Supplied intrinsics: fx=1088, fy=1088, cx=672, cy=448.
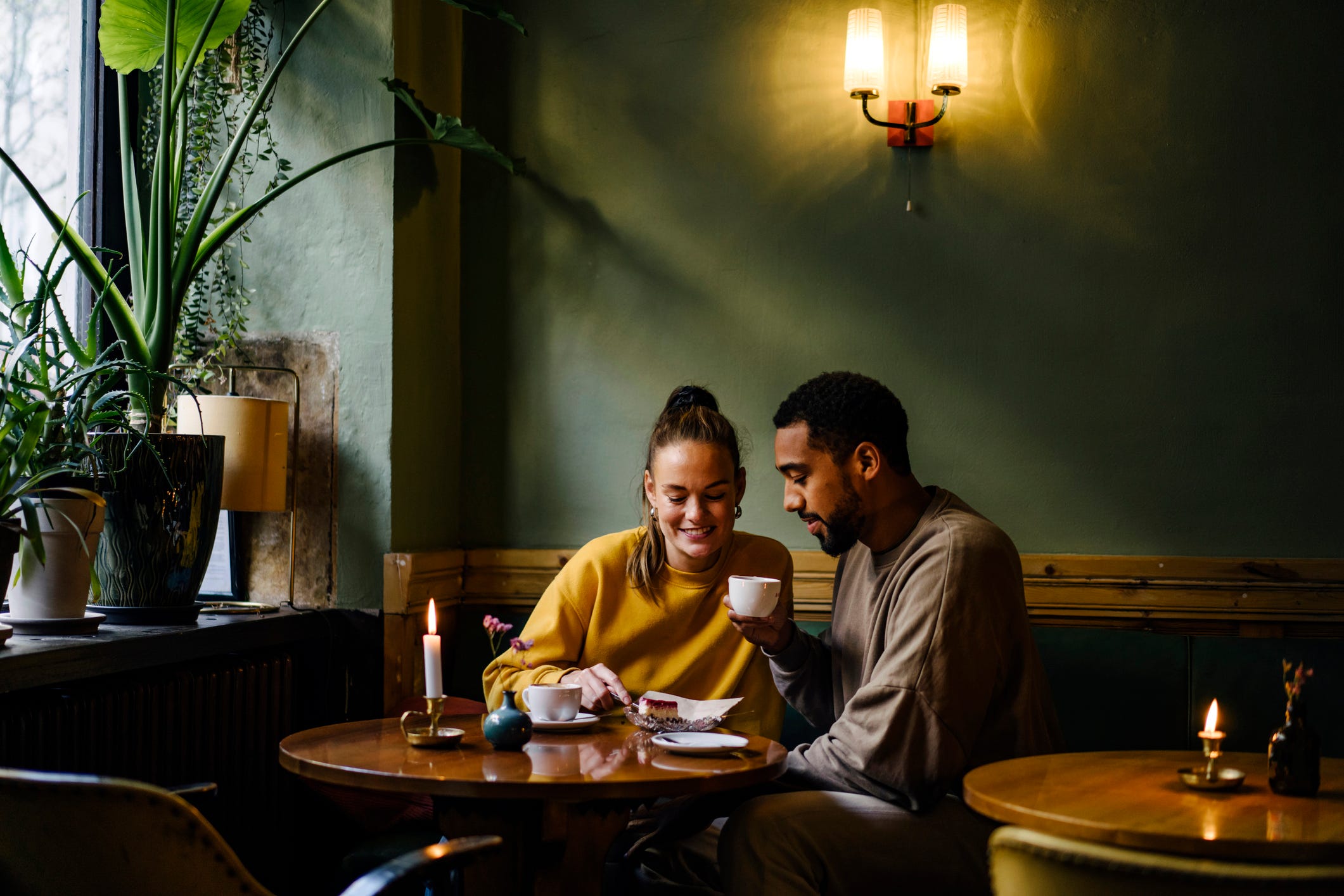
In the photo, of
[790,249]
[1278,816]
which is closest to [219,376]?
[790,249]

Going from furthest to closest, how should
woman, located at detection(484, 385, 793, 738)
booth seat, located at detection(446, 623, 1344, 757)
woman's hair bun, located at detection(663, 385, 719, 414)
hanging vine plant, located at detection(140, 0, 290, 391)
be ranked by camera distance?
hanging vine plant, located at detection(140, 0, 290, 391) < woman's hair bun, located at detection(663, 385, 719, 414) < booth seat, located at detection(446, 623, 1344, 757) < woman, located at detection(484, 385, 793, 738)

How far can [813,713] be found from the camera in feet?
7.71

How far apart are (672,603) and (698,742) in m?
0.57

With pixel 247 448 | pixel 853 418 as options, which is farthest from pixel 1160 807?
pixel 247 448

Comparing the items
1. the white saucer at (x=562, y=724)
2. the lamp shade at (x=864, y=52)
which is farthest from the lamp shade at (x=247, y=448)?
the lamp shade at (x=864, y=52)

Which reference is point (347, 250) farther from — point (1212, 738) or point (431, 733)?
point (1212, 738)

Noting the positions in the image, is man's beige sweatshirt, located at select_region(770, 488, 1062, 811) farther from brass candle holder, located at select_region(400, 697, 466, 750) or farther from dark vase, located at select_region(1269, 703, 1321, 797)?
brass candle holder, located at select_region(400, 697, 466, 750)

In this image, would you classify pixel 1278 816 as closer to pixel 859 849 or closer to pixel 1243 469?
pixel 859 849

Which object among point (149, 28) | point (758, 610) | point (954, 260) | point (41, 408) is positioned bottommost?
point (758, 610)

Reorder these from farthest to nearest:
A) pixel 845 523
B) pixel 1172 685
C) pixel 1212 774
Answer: pixel 1172 685, pixel 845 523, pixel 1212 774

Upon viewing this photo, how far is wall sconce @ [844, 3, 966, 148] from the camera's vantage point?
2877mm

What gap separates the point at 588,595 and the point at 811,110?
1.55 meters

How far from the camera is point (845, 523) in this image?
220 centimetres

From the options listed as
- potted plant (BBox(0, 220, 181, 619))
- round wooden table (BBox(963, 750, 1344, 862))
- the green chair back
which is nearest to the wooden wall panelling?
potted plant (BBox(0, 220, 181, 619))
